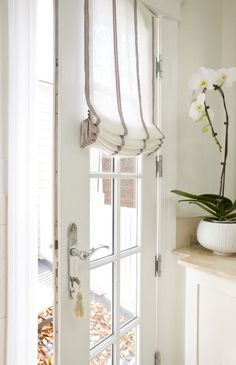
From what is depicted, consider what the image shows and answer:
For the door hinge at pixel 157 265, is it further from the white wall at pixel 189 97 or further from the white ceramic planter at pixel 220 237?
the white ceramic planter at pixel 220 237

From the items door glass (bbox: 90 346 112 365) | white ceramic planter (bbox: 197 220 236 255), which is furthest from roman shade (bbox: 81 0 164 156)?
door glass (bbox: 90 346 112 365)

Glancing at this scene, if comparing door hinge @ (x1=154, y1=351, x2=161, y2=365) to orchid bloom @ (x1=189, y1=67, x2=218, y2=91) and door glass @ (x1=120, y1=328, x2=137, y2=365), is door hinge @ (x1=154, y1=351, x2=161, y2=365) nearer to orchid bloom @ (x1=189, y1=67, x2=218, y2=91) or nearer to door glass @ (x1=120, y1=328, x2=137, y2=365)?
door glass @ (x1=120, y1=328, x2=137, y2=365)

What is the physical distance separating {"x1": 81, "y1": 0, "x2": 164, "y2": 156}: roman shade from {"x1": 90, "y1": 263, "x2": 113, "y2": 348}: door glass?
48cm

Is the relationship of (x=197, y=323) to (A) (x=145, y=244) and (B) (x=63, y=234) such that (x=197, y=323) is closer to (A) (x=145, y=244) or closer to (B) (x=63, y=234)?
(A) (x=145, y=244)

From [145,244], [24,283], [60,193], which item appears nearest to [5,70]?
→ [60,193]

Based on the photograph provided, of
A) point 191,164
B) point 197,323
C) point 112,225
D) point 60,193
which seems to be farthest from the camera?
point 191,164

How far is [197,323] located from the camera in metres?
1.18

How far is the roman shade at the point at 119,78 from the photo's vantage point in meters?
0.87

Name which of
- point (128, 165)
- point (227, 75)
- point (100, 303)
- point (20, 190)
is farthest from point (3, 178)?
point (227, 75)

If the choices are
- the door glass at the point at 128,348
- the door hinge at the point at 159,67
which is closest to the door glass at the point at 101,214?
the door glass at the point at 128,348

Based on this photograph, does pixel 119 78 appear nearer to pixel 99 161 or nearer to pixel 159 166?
pixel 99 161

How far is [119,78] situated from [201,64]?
27.3 inches

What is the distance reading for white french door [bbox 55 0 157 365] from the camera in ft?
2.66

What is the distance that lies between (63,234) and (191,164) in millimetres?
863
